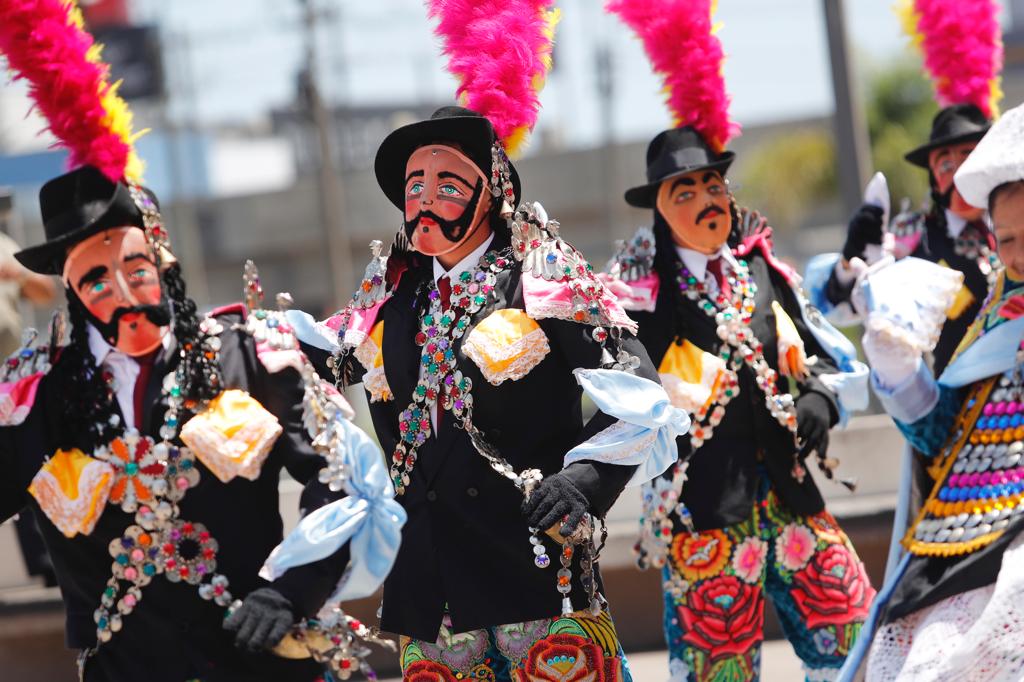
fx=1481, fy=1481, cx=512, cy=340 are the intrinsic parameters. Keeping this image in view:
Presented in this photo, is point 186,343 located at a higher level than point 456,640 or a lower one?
higher

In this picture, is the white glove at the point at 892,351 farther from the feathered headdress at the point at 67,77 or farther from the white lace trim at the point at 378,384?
the feathered headdress at the point at 67,77

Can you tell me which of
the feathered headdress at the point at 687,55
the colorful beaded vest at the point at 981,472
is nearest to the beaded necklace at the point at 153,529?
the colorful beaded vest at the point at 981,472

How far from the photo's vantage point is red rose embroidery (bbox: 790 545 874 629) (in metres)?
4.55

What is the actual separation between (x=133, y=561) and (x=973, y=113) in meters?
3.66

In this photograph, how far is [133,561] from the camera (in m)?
3.43

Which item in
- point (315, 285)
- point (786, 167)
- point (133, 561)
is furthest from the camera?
point (315, 285)

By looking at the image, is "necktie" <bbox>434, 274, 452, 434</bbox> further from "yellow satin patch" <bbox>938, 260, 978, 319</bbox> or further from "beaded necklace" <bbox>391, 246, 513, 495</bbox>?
"yellow satin patch" <bbox>938, 260, 978, 319</bbox>

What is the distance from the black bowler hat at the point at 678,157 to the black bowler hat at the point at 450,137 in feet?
3.50

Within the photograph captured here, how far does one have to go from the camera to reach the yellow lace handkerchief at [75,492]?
3.38 m

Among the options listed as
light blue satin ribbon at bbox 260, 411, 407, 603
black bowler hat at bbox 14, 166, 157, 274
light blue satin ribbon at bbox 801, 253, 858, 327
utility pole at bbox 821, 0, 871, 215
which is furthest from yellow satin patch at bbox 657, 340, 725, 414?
utility pole at bbox 821, 0, 871, 215

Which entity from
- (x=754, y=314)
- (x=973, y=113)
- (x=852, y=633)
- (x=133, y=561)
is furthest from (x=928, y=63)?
(x=133, y=561)

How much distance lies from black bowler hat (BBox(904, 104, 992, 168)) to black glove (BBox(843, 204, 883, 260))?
67cm

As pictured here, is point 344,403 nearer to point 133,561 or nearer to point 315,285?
point 133,561

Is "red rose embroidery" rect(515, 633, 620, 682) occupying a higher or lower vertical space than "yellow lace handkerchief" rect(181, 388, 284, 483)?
lower
